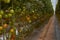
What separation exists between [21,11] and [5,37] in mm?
612

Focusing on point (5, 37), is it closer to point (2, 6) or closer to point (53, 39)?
point (2, 6)

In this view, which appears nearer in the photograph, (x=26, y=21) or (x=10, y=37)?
(x=10, y=37)

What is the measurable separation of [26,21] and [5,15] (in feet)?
3.02

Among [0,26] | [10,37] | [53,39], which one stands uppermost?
[0,26]

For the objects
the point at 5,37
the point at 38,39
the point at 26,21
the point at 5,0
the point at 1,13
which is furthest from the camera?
A: the point at 38,39

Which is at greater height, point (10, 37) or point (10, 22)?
point (10, 22)

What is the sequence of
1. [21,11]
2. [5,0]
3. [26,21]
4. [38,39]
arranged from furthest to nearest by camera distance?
[38,39] < [26,21] < [21,11] < [5,0]

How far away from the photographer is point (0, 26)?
42.5 inches

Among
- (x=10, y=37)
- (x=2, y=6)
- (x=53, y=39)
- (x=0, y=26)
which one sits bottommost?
(x=53, y=39)

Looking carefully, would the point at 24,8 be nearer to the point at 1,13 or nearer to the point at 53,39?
the point at 53,39

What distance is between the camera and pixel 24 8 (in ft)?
6.30

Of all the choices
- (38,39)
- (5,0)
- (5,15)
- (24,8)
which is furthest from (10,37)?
(38,39)

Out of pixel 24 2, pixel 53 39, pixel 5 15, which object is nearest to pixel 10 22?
pixel 5 15

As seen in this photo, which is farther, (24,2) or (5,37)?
(24,2)
